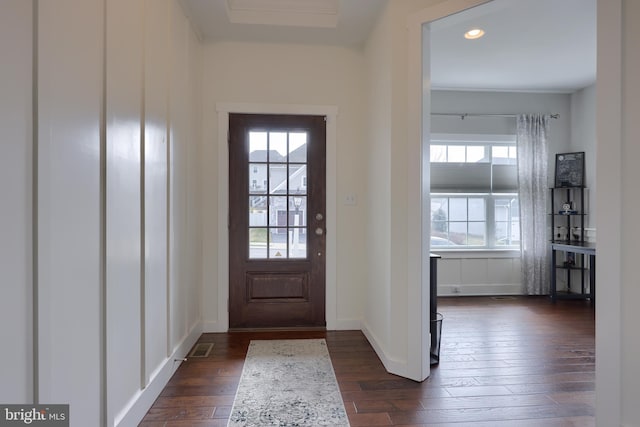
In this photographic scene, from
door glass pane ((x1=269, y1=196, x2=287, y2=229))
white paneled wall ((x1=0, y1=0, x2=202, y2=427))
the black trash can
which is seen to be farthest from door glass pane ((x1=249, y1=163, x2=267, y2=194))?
the black trash can

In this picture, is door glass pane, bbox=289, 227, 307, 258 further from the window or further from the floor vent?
the window

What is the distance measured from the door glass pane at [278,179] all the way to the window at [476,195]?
90.7 inches

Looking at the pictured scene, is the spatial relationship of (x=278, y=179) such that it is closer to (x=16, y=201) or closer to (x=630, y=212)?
(x=16, y=201)

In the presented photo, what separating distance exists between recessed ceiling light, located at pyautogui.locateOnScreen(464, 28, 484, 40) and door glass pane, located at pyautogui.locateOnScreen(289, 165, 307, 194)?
202 centimetres

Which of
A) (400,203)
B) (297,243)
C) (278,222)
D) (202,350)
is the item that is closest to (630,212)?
(400,203)

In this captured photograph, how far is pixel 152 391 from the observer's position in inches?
76.2

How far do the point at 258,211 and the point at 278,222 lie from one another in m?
0.23

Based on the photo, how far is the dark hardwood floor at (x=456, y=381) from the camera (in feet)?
6.01

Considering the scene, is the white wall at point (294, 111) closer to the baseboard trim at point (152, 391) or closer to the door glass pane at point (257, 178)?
the door glass pane at point (257, 178)

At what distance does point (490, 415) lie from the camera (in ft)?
6.09

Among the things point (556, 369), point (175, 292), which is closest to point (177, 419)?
point (175, 292)

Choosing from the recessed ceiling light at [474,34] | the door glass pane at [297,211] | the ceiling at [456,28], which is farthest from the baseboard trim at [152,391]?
the recessed ceiling light at [474,34]

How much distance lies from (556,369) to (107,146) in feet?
10.6

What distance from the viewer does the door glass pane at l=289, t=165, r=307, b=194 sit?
322 cm
